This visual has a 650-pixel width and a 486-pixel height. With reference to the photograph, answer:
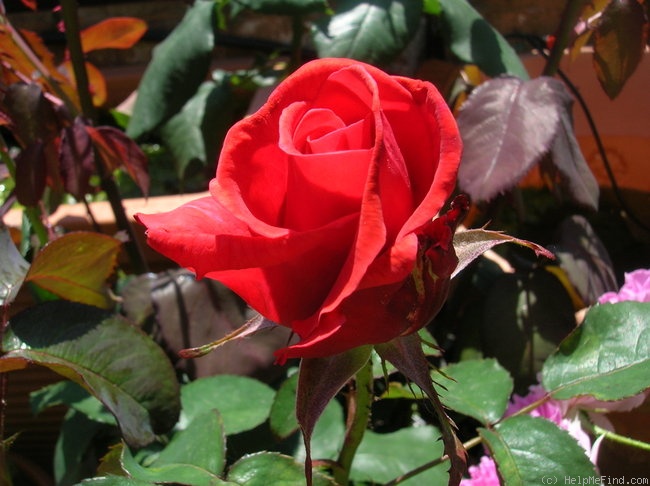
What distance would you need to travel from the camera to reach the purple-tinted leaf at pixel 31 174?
1.66 feet

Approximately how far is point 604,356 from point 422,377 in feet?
0.60

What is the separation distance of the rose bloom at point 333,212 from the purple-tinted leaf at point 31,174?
0.31 meters

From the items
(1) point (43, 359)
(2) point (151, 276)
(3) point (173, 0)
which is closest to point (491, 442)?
(1) point (43, 359)

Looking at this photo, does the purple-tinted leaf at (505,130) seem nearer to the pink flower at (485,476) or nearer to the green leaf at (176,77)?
the pink flower at (485,476)

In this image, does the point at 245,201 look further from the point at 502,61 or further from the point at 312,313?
the point at 502,61

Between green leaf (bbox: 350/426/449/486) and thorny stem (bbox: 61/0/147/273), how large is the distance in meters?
0.30

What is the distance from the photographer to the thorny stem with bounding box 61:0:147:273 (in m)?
0.60

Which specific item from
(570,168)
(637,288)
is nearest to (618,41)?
(570,168)

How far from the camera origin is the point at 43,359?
0.37 m

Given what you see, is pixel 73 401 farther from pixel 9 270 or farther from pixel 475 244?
pixel 475 244

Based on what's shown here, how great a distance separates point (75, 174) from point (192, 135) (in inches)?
12.3

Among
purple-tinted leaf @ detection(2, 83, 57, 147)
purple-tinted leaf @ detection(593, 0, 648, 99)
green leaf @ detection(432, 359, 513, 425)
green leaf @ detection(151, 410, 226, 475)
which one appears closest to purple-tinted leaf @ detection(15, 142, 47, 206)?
purple-tinted leaf @ detection(2, 83, 57, 147)

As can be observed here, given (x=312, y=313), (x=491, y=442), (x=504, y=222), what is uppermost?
(x=312, y=313)

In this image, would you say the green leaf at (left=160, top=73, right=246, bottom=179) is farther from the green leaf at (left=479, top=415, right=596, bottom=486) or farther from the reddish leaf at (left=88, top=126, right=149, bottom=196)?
the green leaf at (left=479, top=415, right=596, bottom=486)
